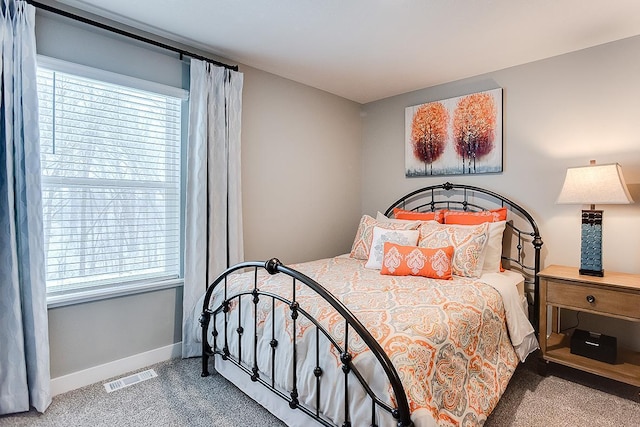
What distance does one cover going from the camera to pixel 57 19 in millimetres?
2096

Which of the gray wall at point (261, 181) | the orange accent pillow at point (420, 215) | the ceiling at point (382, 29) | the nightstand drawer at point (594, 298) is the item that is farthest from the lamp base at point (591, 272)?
the gray wall at point (261, 181)

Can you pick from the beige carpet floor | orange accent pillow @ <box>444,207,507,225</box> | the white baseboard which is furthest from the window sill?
orange accent pillow @ <box>444,207,507,225</box>

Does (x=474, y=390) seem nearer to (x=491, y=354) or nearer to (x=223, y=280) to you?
(x=491, y=354)

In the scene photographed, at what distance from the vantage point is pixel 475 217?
2896 millimetres

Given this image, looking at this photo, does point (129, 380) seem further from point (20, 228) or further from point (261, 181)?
point (261, 181)

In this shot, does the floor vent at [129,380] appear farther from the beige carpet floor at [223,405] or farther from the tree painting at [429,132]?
the tree painting at [429,132]

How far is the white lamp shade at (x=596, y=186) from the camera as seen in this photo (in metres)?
2.20

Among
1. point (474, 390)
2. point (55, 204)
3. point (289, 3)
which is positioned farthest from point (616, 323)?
point (55, 204)

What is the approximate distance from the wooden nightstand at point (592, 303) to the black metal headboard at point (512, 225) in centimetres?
32

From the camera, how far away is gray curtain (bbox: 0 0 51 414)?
6.11ft

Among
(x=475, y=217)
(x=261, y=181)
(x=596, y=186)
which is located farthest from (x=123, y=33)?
(x=596, y=186)

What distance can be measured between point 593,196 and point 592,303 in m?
0.70

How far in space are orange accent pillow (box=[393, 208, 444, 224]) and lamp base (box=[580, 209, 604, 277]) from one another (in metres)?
1.02

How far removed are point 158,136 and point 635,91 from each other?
11.3 ft
